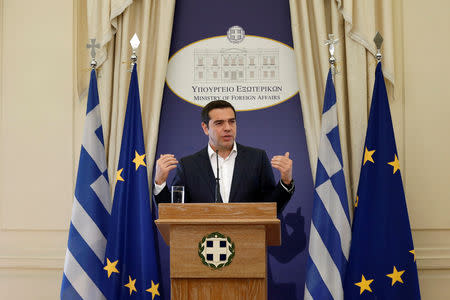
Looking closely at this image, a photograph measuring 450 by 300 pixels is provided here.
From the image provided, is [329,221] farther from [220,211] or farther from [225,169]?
[220,211]

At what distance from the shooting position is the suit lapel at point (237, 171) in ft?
13.3

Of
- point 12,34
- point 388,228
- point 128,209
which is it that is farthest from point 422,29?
point 12,34

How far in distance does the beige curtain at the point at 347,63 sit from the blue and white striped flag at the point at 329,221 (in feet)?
0.88

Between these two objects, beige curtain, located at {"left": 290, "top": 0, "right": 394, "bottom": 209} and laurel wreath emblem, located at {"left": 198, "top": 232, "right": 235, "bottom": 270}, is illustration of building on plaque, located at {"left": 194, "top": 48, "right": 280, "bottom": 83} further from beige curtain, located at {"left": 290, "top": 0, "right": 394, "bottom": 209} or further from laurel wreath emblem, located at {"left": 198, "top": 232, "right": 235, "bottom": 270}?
laurel wreath emblem, located at {"left": 198, "top": 232, "right": 235, "bottom": 270}

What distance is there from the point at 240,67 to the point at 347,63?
35.8 inches

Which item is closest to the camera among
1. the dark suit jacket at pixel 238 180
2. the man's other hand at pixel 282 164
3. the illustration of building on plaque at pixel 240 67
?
the man's other hand at pixel 282 164

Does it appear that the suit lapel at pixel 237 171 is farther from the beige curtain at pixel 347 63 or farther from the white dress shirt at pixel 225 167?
the beige curtain at pixel 347 63

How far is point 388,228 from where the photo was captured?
4.16 metres

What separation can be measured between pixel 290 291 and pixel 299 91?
1.66 metres

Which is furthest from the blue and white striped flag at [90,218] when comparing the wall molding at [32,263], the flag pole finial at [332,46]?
the flag pole finial at [332,46]

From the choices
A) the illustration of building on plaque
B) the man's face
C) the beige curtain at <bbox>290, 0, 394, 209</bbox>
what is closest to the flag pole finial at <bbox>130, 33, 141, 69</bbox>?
the illustration of building on plaque

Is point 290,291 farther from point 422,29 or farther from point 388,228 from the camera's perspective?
point 422,29

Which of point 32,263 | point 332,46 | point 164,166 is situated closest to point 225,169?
point 164,166

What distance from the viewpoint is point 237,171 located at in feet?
13.5
